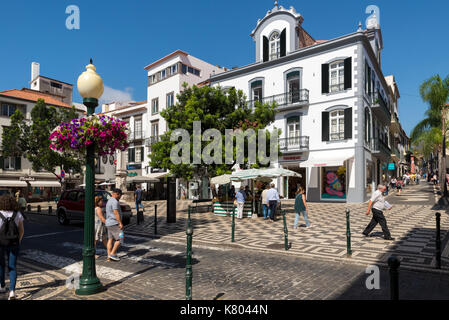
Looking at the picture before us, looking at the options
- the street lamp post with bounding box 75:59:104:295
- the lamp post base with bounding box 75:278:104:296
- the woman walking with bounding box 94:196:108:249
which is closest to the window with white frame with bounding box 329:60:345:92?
the woman walking with bounding box 94:196:108:249

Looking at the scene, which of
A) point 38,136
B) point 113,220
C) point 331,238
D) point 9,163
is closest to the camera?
point 113,220

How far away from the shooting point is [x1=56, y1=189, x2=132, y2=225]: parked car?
533 inches

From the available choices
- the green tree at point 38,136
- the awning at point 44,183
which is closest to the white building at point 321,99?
the green tree at point 38,136

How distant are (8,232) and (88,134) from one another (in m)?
1.91

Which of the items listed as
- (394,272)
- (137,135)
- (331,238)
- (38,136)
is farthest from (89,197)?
(137,135)

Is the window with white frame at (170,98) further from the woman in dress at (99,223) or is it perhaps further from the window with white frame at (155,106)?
the woman in dress at (99,223)

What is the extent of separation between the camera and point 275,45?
26.4 m

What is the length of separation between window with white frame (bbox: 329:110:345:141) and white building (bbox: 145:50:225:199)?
14.2m

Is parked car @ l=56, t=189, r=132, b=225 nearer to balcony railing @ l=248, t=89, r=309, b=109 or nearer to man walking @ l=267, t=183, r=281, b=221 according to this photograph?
man walking @ l=267, t=183, r=281, b=221

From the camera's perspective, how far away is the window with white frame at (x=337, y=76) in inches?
900

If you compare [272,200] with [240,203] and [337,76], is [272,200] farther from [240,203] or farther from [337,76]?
[337,76]

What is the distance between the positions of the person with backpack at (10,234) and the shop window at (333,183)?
2131cm

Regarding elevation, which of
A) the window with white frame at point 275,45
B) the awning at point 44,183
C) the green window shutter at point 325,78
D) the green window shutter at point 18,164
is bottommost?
the awning at point 44,183
